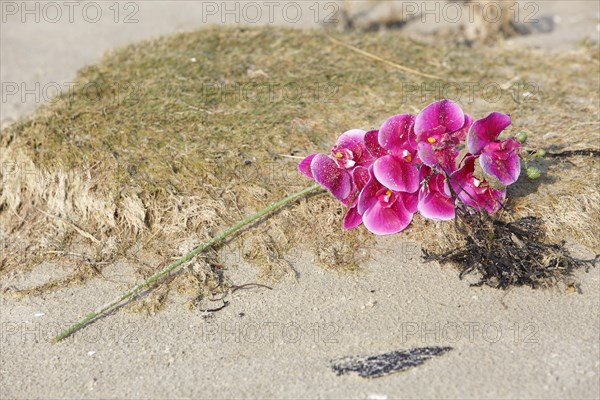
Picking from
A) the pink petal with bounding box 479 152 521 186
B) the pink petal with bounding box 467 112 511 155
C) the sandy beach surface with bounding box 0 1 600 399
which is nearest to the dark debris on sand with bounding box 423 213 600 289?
the sandy beach surface with bounding box 0 1 600 399

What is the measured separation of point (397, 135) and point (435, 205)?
0.30 meters

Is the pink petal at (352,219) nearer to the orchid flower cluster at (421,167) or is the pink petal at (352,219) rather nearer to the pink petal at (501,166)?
the orchid flower cluster at (421,167)

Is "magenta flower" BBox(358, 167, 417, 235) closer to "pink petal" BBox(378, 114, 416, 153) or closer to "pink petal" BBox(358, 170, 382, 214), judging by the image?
"pink petal" BBox(358, 170, 382, 214)

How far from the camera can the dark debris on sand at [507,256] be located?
9.37ft

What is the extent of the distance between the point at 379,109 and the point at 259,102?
24.9 inches

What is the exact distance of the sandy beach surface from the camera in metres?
2.51

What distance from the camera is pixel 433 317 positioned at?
2.79 m

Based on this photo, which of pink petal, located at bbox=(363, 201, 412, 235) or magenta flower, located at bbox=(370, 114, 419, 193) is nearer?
magenta flower, located at bbox=(370, 114, 419, 193)

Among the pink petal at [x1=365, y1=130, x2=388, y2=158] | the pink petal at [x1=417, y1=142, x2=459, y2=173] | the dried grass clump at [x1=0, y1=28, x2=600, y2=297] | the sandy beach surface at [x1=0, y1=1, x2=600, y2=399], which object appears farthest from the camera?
the dried grass clump at [x1=0, y1=28, x2=600, y2=297]

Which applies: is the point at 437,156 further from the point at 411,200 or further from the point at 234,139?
the point at 234,139

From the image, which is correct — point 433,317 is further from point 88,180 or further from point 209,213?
point 88,180

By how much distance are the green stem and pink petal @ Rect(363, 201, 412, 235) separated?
0.84 ft

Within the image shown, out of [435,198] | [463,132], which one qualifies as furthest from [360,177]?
[463,132]

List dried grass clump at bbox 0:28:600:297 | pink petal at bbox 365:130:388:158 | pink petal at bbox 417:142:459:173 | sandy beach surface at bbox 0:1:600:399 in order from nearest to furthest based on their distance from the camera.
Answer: sandy beach surface at bbox 0:1:600:399 < pink petal at bbox 417:142:459:173 < pink petal at bbox 365:130:388:158 < dried grass clump at bbox 0:28:600:297
